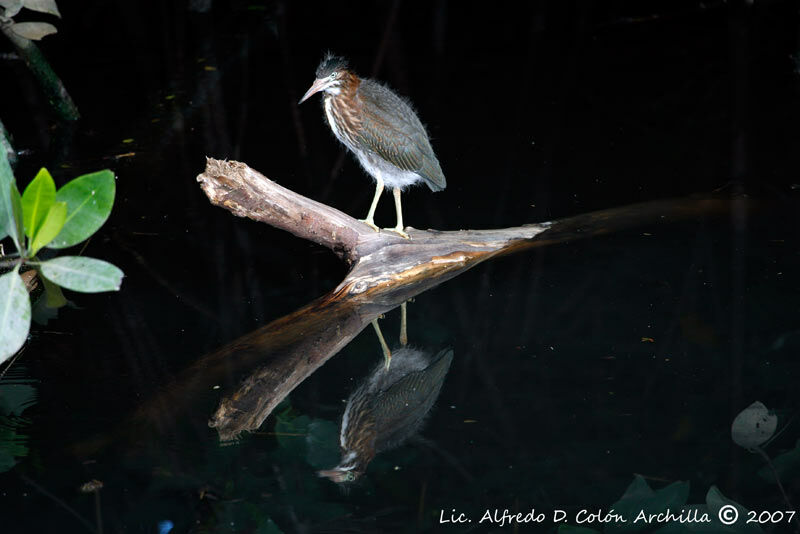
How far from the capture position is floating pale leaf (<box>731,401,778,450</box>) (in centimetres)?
296

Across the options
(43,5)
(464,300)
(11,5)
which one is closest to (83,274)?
(464,300)

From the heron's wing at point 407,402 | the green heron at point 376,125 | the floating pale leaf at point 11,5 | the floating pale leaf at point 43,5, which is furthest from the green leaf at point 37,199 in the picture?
the floating pale leaf at point 11,5

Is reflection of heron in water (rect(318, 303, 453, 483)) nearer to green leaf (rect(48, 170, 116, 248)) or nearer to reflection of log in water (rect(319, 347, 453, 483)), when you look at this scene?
reflection of log in water (rect(319, 347, 453, 483))

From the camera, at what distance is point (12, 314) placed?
218 cm

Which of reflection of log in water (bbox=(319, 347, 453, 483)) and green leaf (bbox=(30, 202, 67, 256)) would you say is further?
reflection of log in water (bbox=(319, 347, 453, 483))

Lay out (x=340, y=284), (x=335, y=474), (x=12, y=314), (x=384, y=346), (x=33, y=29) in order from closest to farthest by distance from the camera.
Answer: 1. (x=12, y=314)
2. (x=335, y=474)
3. (x=384, y=346)
4. (x=340, y=284)
5. (x=33, y=29)

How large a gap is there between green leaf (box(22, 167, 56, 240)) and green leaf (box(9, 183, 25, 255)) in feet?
0.07

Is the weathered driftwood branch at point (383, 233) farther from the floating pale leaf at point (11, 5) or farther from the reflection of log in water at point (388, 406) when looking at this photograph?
the floating pale leaf at point (11, 5)

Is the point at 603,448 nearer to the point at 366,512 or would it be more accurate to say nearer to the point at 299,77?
the point at 366,512

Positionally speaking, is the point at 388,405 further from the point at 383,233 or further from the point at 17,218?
the point at 17,218

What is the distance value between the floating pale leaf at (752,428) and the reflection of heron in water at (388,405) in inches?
41.8

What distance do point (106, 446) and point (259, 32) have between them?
684 centimetres

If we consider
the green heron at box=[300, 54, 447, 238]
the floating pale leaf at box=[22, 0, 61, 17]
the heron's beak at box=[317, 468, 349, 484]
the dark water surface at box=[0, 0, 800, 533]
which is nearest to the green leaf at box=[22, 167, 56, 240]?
the dark water surface at box=[0, 0, 800, 533]

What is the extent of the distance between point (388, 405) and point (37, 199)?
1585mm
